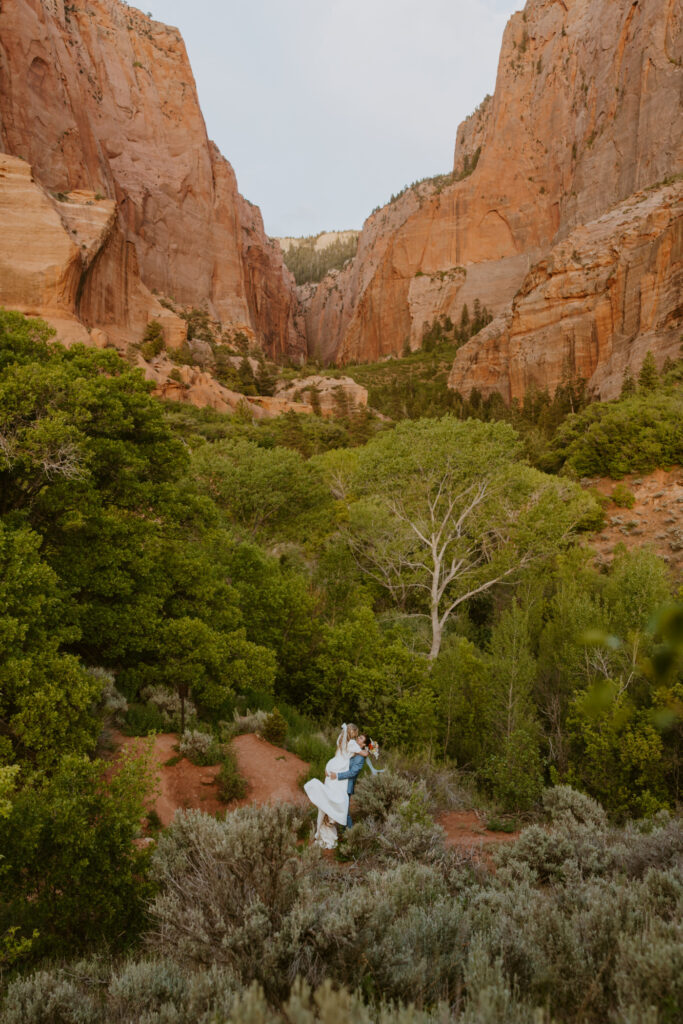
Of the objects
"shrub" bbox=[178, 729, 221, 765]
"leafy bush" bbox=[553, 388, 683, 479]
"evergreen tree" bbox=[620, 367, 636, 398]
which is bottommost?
"shrub" bbox=[178, 729, 221, 765]

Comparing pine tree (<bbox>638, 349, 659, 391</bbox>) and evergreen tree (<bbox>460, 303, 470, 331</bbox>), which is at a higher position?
evergreen tree (<bbox>460, 303, 470, 331</bbox>)

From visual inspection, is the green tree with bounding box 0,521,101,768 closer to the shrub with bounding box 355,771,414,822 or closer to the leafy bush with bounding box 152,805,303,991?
the leafy bush with bounding box 152,805,303,991

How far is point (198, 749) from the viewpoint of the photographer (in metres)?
9.11

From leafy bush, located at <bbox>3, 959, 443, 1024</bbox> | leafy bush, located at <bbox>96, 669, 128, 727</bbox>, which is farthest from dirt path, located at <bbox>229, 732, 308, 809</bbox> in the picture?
leafy bush, located at <bbox>3, 959, 443, 1024</bbox>

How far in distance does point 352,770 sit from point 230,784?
2.43 m

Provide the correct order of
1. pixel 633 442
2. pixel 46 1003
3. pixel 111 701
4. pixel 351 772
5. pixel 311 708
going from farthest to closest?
pixel 633 442, pixel 311 708, pixel 111 701, pixel 351 772, pixel 46 1003

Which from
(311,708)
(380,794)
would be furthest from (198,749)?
(311,708)

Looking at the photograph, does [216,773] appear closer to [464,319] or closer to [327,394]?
[327,394]

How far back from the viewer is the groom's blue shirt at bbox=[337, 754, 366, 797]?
7000 millimetres

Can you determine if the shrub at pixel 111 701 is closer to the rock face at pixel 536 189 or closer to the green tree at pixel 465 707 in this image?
the green tree at pixel 465 707

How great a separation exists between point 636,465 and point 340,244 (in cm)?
16944

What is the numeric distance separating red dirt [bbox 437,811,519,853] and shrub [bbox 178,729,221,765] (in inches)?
147

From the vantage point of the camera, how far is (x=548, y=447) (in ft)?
110

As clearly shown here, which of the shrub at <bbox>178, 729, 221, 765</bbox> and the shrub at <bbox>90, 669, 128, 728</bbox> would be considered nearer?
the shrub at <bbox>178, 729, 221, 765</bbox>
